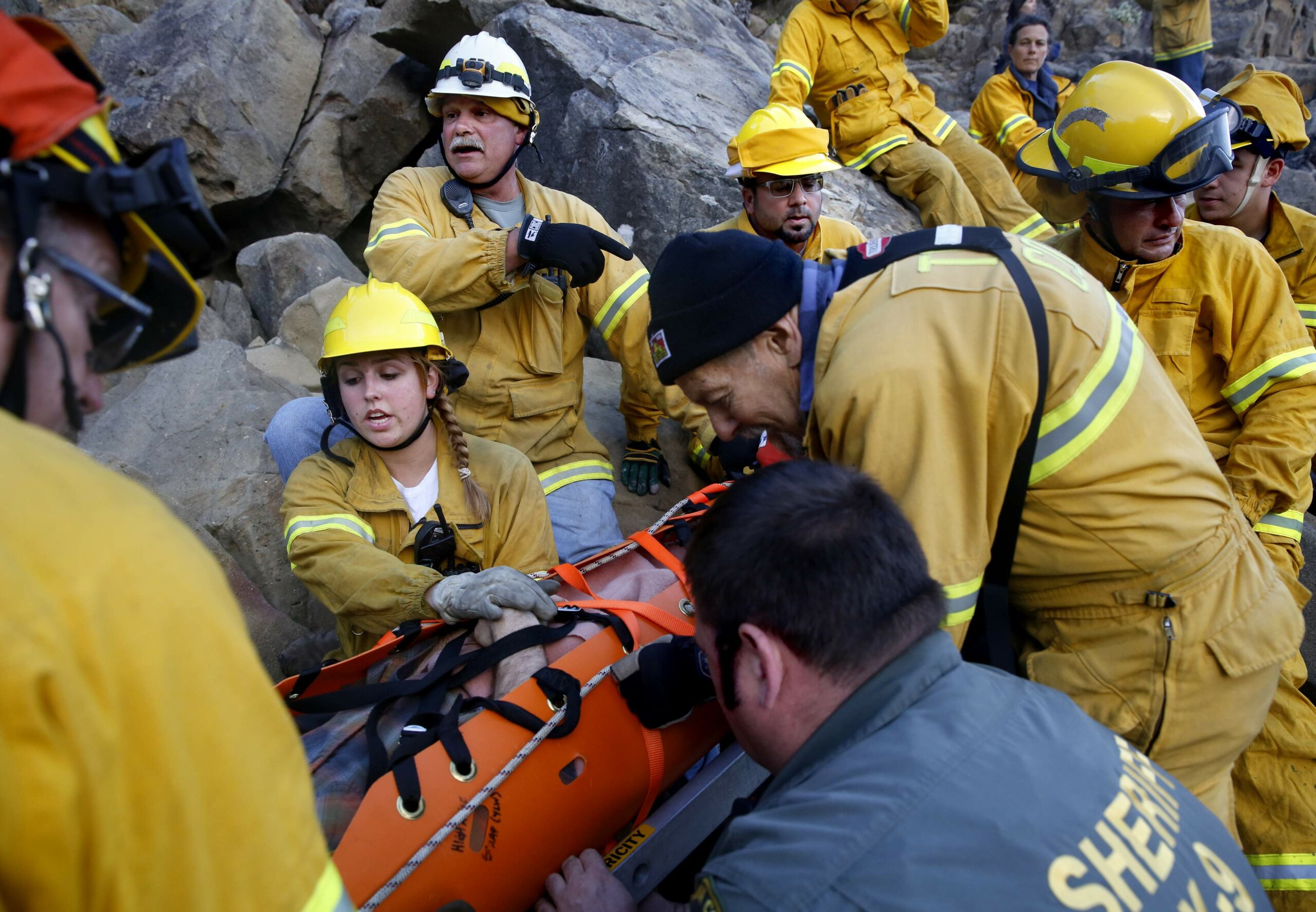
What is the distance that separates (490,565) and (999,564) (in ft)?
5.82

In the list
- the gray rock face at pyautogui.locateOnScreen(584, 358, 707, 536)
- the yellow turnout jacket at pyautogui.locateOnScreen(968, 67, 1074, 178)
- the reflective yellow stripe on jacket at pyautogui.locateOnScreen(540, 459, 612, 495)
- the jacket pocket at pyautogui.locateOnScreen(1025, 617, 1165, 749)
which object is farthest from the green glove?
the yellow turnout jacket at pyautogui.locateOnScreen(968, 67, 1074, 178)

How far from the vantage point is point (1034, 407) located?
1562 mm

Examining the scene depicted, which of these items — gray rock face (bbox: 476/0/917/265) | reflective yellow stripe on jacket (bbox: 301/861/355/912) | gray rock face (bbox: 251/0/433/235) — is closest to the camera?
reflective yellow stripe on jacket (bbox: 301/861/355/912)

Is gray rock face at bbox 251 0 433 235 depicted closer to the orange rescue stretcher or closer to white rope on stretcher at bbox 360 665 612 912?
the orange rescue stretcher

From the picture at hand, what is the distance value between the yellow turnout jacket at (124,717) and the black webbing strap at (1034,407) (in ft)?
4.45

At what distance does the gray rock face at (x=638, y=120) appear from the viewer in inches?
199

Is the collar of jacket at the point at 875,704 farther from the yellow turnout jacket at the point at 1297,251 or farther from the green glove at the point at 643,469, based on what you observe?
the yellow turnout jacket at the point at 1297,251

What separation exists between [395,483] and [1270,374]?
2.95m

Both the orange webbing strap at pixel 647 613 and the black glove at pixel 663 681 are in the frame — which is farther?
the orange webbing strap at pixel 647 613

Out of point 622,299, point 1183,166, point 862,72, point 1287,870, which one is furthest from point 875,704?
point 862,72

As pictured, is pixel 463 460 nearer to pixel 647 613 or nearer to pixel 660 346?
pixel 647 613

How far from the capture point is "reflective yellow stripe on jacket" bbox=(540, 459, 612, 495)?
3.62 meters

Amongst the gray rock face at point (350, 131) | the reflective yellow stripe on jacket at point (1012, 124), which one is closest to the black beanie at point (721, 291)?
the reflective yellow stripe on jacket at point (1012, 124)

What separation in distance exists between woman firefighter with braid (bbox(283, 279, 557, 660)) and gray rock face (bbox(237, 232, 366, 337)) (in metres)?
3.12
